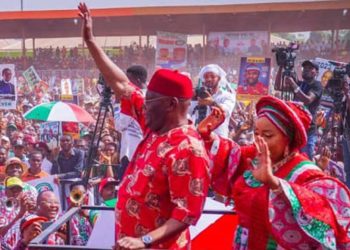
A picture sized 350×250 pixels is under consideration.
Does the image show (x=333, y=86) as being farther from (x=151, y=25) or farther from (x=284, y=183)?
(x=151, y=25)

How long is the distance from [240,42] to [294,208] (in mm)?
15830

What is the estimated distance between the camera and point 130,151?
5.38 meters

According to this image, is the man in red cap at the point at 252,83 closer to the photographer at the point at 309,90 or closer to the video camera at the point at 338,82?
the photographer at the point at 309,90

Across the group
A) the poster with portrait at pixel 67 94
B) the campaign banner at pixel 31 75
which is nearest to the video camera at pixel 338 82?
the poster with portrait at pixel 67 94

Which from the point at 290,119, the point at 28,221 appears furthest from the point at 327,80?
the point at 290,119

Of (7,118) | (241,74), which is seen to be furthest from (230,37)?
(241,74)

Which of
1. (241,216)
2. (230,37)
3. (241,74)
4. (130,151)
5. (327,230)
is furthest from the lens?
(230,37)

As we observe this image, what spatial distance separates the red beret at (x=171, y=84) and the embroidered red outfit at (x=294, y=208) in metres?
0.32

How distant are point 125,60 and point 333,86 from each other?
13958 millimetres

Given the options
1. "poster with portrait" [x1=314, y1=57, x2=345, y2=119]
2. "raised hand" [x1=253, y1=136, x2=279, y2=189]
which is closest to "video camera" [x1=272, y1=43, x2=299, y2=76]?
"poster with portrait" [x1=314, y1=57, x2=345, y2=119]

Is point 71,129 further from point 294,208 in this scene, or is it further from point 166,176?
point 294,208

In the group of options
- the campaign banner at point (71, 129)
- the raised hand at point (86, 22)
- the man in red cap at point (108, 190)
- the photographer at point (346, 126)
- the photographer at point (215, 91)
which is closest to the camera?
the raised hand at point (86, 22)

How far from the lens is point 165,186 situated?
2318 millimetres

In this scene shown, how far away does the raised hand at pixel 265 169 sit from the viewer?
2.16 metres
